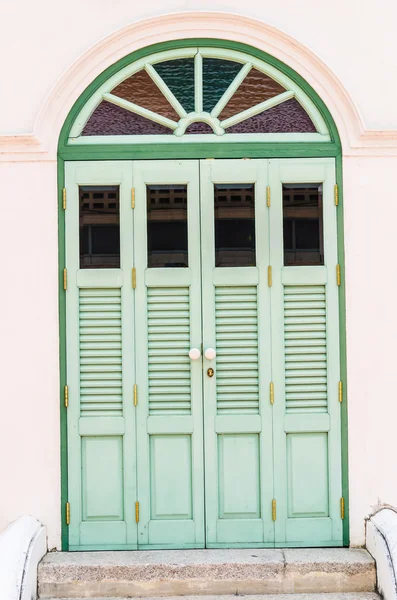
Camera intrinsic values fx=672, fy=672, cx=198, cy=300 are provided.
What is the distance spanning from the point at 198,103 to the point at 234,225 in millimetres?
785

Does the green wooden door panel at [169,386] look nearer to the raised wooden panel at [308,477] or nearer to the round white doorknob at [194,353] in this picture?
the round white doorknob at [194,353]

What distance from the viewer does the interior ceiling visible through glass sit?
13.6 ft

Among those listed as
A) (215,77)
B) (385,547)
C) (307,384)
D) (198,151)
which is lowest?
(385,547)

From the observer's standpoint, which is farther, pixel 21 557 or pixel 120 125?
pixel 120 125

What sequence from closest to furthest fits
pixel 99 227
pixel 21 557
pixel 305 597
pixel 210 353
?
pixel 21 557 < pixel 305 597 < pixel 210 353 < pixel 99 227

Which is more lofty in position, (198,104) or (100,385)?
(198,104)

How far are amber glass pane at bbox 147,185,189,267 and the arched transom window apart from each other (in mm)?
331

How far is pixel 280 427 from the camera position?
4.10m

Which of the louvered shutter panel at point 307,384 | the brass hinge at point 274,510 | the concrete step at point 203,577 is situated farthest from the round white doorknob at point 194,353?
the concrete step at point 203,577

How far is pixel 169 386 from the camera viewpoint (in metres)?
4.12

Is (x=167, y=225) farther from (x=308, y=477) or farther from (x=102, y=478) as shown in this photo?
(x=308, y=477)

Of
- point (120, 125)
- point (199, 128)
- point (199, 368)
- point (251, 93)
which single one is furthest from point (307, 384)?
point (120, 125)

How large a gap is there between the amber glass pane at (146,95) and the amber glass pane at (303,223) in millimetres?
876

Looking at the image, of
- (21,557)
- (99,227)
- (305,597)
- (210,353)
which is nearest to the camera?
(21,557)
